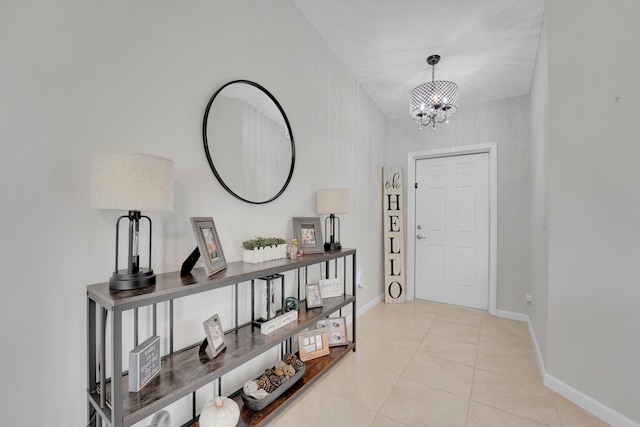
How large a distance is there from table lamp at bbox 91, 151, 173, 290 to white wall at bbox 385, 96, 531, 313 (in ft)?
11.9

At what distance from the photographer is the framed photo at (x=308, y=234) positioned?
6.95ft

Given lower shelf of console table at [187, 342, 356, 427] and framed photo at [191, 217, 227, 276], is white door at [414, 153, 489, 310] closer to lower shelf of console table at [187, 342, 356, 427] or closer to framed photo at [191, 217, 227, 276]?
lower shelf of console table at [187, 342, 356, 427]

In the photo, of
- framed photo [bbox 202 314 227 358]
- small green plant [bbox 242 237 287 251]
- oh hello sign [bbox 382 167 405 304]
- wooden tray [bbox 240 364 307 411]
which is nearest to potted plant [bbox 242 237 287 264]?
small green plant [bbox 242 237 287 251]

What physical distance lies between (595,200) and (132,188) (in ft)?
8.17

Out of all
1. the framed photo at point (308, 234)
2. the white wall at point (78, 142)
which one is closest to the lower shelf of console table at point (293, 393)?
the white wall at point (78, 142)

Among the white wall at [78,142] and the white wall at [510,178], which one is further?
the white wall at [510,178]

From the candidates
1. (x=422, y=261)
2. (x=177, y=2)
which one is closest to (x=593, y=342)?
(x=422, y=261)

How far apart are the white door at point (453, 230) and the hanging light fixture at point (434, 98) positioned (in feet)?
4.03

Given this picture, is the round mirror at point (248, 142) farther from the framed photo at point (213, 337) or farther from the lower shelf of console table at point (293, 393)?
the lower shelf of console table at point (293, 393)

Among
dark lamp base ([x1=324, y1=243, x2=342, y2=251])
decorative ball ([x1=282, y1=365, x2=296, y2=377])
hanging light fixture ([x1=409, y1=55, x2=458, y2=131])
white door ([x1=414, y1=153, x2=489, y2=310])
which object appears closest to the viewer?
decorative ball ([x1=282, y1=365, x2=296, y2=377])

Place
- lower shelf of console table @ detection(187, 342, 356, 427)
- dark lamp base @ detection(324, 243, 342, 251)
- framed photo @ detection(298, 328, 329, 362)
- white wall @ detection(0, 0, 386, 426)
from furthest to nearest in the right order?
1. dark lamp base @ detection(324, 243, 342, 251)
2. framed photo @ detection(298, 328, 329, 362)
3. lower shelf of console table @ detection(187, 342, 356, 427)
4. white wall @ detection(0, 0, 386, 426)

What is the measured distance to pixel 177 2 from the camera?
1.42m

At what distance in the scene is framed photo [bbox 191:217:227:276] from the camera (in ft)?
4.31

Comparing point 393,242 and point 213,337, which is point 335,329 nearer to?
point 213,337
